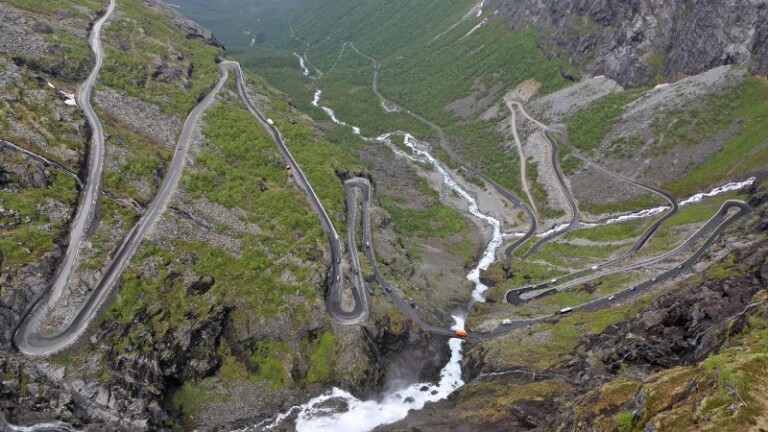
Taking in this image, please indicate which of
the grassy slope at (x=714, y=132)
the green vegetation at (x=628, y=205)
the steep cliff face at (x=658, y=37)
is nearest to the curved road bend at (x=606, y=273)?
the grassy slope at (x=714, y=132)

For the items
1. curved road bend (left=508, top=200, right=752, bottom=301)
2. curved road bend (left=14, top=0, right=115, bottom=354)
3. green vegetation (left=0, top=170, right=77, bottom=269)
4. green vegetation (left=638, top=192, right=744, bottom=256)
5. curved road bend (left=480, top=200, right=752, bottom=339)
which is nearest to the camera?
curved road bend (left=14, top=0, right=115, bottom=354)

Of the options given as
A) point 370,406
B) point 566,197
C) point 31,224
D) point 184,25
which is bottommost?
point 370,406

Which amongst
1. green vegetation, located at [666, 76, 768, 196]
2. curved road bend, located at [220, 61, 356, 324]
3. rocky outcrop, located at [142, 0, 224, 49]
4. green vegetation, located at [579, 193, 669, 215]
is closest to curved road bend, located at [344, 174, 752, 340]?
curved road bend, located at [220, 61, 356, 324]

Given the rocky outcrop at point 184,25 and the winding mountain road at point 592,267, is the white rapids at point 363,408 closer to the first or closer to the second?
the winding mountain road at point 592,267

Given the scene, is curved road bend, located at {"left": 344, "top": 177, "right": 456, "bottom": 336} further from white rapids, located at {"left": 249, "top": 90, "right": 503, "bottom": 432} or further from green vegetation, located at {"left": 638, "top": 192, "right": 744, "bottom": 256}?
green vegetation, located at {"left": 638, "top": 192, "right": 744, "bottom": 256}

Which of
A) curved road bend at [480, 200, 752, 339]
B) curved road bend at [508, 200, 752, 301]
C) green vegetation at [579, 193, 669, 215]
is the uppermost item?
green vegetation at [579, 193, 669, 215]

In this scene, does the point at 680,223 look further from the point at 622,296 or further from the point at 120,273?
the point at 120,273

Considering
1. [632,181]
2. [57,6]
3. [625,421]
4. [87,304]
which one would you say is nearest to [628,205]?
[632,181]
